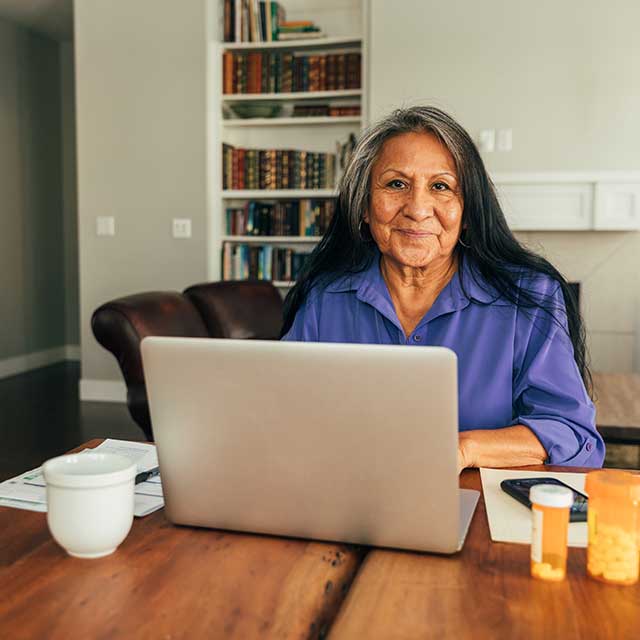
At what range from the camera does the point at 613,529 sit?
2.76 feet

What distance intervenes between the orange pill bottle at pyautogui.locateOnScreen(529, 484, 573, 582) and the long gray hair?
69cm

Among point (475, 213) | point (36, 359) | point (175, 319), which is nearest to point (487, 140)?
point (175, 319)

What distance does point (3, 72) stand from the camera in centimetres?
621

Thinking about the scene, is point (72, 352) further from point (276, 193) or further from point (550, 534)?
point (550, 534)

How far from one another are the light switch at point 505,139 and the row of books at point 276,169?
110cm

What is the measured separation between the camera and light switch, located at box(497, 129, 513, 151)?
4488mm

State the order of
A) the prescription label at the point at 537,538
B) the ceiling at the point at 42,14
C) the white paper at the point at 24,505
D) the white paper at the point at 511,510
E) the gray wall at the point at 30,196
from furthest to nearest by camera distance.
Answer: the gray wall at the point at 30,196, the ceiling at the point at 42,14, the white paper at the point at 24,505, the white paper at the point at 511,510, the prescription label at the point at 537,538

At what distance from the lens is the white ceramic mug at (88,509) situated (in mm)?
867

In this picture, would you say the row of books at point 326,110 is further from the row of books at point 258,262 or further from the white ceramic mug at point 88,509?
the white ceramic mug at point 88,509

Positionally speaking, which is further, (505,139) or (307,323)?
(505,139)

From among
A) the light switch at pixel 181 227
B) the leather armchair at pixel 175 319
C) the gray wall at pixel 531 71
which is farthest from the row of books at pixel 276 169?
the leather armchair at pixel 175 319

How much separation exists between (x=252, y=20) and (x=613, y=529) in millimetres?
4778

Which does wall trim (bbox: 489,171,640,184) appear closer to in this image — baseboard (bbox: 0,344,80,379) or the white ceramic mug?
the white ceramic mug

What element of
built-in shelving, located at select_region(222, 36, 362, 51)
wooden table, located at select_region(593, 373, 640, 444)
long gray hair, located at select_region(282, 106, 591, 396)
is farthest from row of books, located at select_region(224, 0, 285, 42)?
long gray hair, located at select_region(282, 106, 591, 396)
